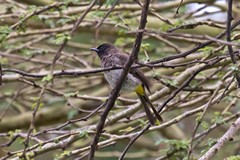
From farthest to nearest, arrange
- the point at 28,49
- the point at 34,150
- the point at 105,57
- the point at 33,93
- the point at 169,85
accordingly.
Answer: the point at 33,93
the point at 28,49
the point at 105,57
the point at 169,85
the point at 34,150

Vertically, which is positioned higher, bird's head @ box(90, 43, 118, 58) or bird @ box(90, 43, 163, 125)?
Answer: bird's head @ box(90, 43, 118, 58)

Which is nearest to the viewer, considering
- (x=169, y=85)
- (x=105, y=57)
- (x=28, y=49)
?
(x=169, y=85)

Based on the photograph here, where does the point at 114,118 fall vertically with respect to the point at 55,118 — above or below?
below

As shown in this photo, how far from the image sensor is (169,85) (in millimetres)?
3744

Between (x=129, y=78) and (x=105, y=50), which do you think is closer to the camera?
(x=129, y=78)

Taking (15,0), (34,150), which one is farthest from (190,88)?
(15,0)

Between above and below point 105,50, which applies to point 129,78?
below

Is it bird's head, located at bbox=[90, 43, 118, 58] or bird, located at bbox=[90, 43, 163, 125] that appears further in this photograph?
bird's head, located at bbox=[90, 43, 118, 58]

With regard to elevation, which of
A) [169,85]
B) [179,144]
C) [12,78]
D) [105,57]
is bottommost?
[179,144]

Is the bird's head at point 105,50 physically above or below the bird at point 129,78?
above

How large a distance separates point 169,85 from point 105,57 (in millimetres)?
540

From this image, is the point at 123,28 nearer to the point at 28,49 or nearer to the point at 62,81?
the point at 28,49

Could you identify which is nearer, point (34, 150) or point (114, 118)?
point (34, 150)

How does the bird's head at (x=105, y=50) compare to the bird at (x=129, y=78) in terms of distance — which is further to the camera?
the bird's head at (x=105, y=50)
